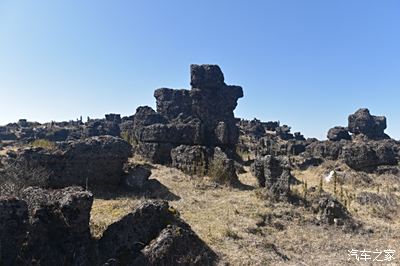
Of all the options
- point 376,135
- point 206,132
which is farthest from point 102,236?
point 376,135

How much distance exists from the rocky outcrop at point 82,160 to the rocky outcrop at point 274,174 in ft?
22.0

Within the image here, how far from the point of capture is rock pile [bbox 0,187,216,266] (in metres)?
8.92

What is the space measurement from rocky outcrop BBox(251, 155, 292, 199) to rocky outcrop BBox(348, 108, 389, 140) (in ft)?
113

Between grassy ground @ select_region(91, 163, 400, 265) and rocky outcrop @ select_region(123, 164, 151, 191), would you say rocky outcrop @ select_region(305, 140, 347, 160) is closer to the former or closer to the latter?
grassy ground @ select_region(91, 163, 400, 265)

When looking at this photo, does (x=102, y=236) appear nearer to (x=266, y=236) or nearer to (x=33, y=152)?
(x=266, y=236)

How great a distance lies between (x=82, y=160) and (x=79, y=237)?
29.9 feet

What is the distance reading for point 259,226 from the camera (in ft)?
46.5

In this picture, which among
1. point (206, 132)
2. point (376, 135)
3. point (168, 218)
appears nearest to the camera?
point (168, 218)

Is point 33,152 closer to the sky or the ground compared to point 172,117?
closer to the ground

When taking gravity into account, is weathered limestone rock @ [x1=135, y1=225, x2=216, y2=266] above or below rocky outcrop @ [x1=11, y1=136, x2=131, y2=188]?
below

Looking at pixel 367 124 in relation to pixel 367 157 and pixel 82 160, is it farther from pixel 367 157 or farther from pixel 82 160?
pixel 82 160

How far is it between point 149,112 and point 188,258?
28480mm

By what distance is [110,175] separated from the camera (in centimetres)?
1891

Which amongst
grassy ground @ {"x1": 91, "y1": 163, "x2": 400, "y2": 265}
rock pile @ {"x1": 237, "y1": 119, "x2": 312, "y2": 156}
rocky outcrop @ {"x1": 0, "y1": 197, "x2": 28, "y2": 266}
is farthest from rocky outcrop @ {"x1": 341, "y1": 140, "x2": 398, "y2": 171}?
rocky outcrop @ {"x1": 0, "y1": 197, "x2": 28, "y2": 266}
